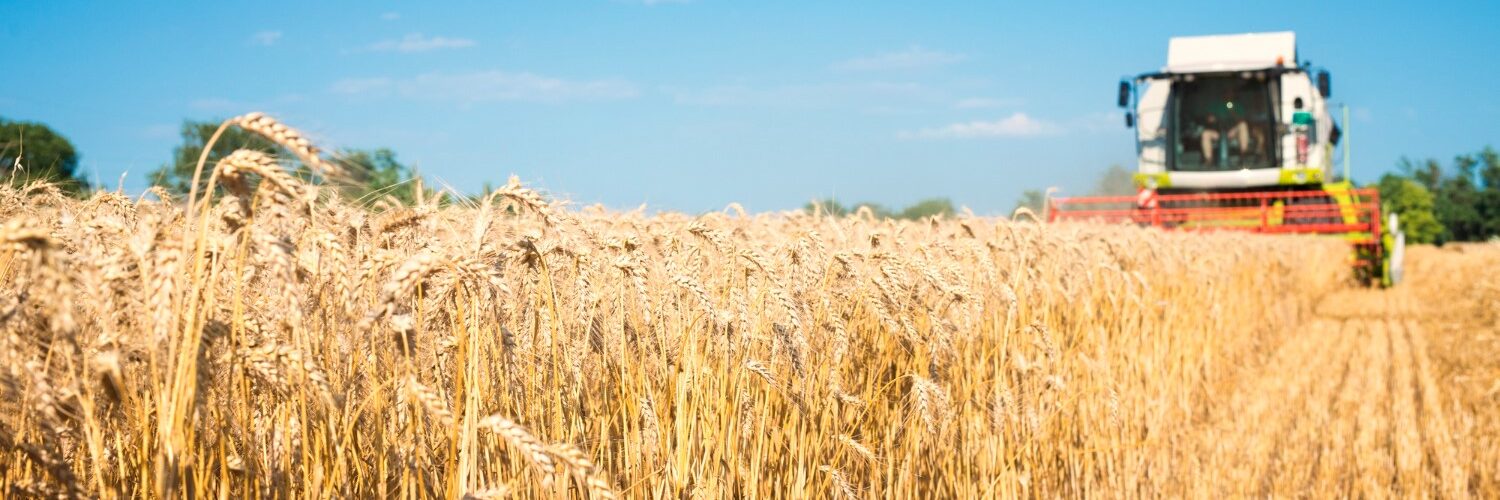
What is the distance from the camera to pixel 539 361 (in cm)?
212

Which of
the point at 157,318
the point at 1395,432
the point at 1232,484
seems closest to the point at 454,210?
the point at 157,318

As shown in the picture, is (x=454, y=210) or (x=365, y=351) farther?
(x=454, y=210)

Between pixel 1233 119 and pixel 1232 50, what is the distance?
1.29 meters

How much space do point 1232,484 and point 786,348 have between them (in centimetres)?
342

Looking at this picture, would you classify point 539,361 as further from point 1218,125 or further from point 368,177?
point 1218,125

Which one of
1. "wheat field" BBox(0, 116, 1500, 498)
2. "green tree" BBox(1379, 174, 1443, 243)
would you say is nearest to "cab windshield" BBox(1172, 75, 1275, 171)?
"wheat field" BBox(0, 116, 1500, 498)

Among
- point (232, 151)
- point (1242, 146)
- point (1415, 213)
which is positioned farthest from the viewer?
point (1415, 213)

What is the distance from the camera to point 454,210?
122 inches

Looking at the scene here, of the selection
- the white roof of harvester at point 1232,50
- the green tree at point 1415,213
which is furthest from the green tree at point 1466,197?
the white roof of harvester at point 1232,50

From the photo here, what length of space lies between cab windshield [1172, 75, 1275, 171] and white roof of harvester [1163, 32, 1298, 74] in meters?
0.43

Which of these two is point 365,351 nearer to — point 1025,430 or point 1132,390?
point 1025,430

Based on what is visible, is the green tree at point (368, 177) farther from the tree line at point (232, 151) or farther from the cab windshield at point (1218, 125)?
the cab windshield at point (1218, 125)

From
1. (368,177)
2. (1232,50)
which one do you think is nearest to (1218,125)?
(1232,50)

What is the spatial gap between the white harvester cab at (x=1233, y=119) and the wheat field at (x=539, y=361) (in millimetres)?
12244
